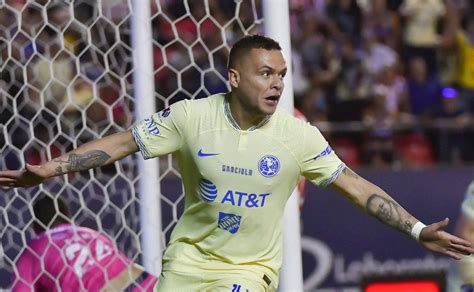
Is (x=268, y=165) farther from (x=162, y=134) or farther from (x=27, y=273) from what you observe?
(x=27, y=273)

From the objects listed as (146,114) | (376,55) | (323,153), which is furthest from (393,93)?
(323,153)

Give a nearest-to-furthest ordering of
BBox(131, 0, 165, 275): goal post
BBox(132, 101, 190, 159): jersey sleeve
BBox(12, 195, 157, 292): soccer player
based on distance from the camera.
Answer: BBox(132, 101, 190, 159): jersey sleeve
BBox(12, 195, 157, 292): soccer player
BBox(131, 0, 165, 275): goal post

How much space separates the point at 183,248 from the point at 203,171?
359 mm

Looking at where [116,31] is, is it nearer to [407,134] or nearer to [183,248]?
[183,248]

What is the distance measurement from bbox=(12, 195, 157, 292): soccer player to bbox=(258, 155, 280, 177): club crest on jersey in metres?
1.72

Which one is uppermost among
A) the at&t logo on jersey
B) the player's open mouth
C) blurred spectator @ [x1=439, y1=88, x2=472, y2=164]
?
the player's open mouth

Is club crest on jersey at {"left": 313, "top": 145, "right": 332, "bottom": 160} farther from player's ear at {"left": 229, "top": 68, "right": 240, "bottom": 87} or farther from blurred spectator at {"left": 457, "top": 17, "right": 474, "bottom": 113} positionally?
blurred spectator at {"left": 457, "top": 17, "right": 474, "bottom": 113}

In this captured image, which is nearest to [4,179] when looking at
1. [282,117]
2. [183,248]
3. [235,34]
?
[183,248]

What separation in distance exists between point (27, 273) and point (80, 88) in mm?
1449

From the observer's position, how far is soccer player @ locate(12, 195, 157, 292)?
249 inches

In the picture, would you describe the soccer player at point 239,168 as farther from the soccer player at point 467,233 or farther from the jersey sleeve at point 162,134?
the soccer player at point 467,233

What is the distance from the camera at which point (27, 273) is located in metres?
6.40

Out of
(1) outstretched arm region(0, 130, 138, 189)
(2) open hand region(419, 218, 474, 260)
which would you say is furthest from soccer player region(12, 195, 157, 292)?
(2) open hand region(419, 218, 474, 260)

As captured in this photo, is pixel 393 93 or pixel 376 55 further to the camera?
pixel 376 55
